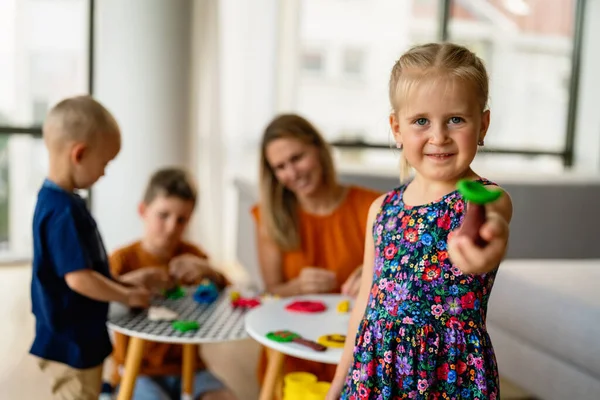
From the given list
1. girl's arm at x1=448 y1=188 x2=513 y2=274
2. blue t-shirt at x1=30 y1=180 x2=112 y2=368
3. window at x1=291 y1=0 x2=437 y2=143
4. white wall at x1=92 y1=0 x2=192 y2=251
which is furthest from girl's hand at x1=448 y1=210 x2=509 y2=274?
window at x1=291 y1=0 x2=437 y2=143

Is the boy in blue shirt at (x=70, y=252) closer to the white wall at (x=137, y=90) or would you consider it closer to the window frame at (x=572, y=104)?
the white wall at (x=137, y=90)

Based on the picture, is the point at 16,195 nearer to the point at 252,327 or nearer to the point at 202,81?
the point at 202,81

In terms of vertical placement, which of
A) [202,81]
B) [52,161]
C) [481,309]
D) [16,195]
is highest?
[202,81]

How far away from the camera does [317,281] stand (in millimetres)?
1894

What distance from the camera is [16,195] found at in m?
4.80

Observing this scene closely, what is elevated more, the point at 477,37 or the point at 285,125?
the point at 477,37

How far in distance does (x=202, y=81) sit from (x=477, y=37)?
2454mm

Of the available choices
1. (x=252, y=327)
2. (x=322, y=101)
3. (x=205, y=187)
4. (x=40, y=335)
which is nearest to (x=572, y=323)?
(x=252, y=327)

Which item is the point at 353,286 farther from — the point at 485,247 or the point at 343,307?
the point at 485,247

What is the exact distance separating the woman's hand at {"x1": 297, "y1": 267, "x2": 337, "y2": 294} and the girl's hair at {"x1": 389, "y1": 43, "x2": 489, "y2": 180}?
906 mm

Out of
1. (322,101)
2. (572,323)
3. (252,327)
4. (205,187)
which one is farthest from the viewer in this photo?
(322,101)

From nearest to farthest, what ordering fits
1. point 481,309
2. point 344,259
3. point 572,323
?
1. point 481,309
2. point 572,323
3. point 344,259

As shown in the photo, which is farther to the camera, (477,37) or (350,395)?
(477,37)

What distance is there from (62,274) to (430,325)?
0.84 m
